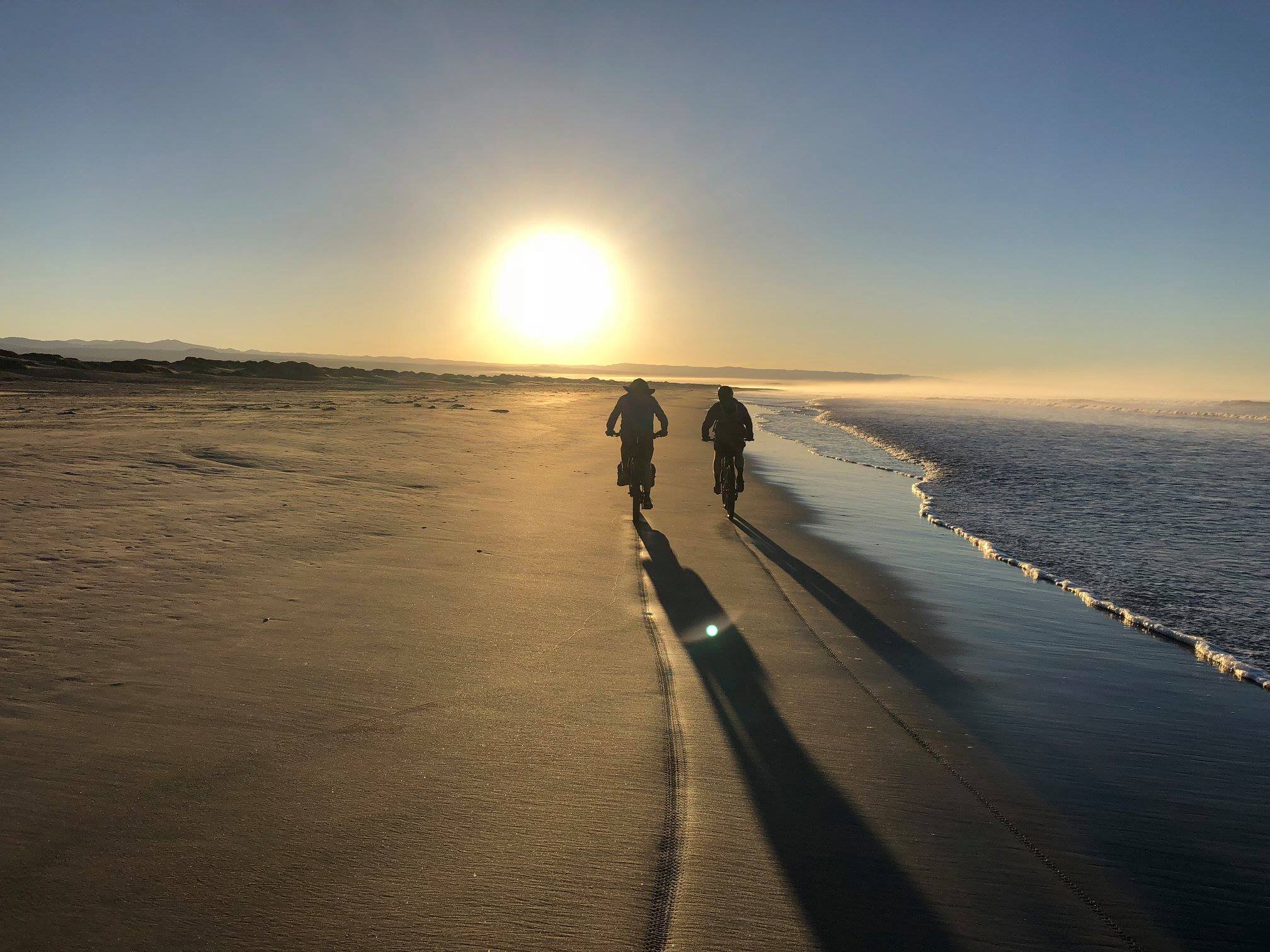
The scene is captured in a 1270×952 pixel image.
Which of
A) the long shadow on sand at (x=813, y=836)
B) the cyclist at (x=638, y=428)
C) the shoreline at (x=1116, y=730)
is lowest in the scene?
the shoreline at (x=1116, y=730)

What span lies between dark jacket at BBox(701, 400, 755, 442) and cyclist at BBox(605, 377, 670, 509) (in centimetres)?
96

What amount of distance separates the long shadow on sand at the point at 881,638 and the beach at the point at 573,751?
6 cm

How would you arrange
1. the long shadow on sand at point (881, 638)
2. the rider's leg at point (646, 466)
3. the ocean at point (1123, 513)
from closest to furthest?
1. the long shadow on sand at point (881, 638)
2. the ocean at point (1123, 513)
3. the rider's leg at point (646, 466)

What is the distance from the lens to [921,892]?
3.33 meters

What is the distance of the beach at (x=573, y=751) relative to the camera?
10.1ft

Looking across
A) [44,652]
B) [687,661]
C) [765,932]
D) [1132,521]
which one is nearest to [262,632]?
[44,652]

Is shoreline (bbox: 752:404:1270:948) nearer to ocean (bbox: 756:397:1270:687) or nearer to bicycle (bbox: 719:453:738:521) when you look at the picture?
ocean (bbox: 756:397:1270:687)

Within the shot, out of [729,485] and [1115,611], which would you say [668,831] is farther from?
[729,485]

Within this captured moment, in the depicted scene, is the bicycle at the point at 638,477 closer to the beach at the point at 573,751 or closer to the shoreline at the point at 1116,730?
the beach at the point at 573,751

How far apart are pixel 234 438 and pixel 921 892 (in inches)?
691

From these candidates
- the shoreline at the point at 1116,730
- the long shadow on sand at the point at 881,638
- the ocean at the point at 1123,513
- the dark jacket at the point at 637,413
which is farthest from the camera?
the dark jacket at the point at 637,413

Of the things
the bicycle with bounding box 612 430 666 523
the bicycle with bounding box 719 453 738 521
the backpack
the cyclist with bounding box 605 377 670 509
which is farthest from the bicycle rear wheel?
the bicycle with bounding box 612 430 666 523

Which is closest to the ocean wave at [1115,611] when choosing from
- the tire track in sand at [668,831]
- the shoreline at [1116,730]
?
the shoreline at [1116,730]

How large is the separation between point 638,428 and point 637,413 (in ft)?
1.00
